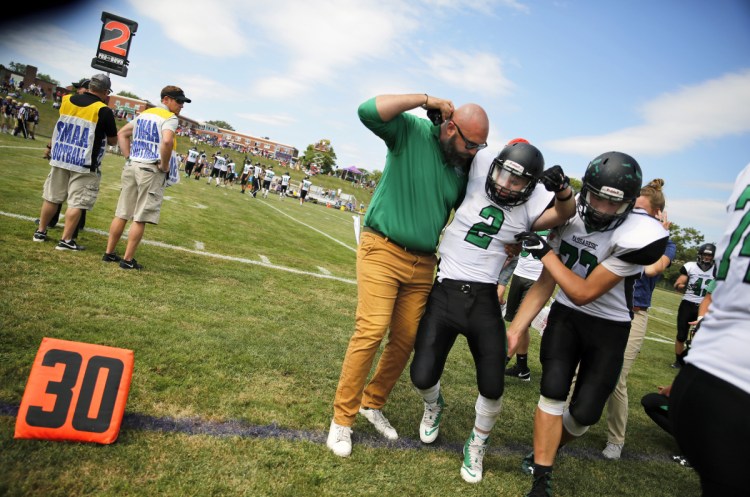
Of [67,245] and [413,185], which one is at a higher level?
[413,185]

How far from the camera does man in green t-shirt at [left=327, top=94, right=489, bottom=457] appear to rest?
3.02 metres

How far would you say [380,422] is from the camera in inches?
135

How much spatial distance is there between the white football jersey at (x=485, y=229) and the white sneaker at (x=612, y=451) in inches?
81.2

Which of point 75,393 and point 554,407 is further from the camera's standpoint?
point 554,407

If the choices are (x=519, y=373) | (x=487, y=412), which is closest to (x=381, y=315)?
(x=487, y=412)

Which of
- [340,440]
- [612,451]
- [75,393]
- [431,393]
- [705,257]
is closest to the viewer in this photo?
[75,393]

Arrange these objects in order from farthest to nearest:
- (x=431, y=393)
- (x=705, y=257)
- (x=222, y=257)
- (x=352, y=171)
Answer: (x=352, y=171), (x=222, y=257), (x=705, y=257), (x=431, y=393)

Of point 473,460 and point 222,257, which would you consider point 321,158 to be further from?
point 473,460

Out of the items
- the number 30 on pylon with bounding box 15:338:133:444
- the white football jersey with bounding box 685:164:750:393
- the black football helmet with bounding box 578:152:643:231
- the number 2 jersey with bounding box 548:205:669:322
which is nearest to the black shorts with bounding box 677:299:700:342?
the number 2 jersey with bounding box 548:205:669:322

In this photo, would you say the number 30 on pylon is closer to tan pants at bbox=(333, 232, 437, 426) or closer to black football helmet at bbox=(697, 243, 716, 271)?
tan pants at bbox=(333, 232, 437, 426)

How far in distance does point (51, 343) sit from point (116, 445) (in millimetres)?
651

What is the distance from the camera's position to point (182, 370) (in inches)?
136

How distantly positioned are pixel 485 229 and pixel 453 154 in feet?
1.85

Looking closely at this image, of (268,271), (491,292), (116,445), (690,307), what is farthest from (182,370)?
(690,307)
